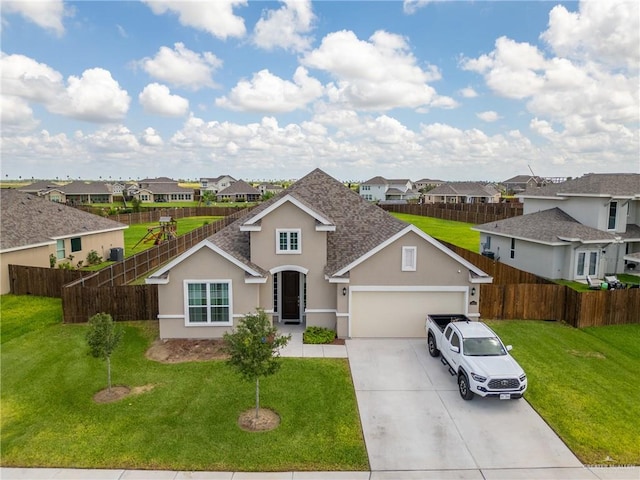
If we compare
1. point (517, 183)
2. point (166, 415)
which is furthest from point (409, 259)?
point (517, 183)

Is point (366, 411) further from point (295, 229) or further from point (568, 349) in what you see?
point (568, 349)

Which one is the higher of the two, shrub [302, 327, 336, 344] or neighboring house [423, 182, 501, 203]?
neighboring house [423, 182, 501, 203]

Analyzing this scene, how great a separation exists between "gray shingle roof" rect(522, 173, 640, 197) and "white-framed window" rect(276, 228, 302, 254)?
22891mm

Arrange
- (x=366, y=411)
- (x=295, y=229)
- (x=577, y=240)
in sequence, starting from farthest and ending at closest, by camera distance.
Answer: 1. (x=577, y=240)
2. (x=295, y=229)
3. (x=366, y=411)

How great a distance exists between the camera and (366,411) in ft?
39.5

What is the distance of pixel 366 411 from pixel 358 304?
6.04 metres

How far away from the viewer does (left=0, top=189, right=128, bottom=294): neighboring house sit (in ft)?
78.8

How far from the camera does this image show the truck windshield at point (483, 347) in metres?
12.9

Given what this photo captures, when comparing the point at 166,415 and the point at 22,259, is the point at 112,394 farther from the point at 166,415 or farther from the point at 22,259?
the point at 22,259

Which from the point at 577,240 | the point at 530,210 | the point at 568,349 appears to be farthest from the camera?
the point at 530,210

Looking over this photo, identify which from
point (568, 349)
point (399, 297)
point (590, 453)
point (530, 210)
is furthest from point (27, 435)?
point (530, 210)

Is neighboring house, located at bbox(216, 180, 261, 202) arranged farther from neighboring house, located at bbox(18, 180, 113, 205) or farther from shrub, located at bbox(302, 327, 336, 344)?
shrub, located at bbox(302, 327, 336, 344)

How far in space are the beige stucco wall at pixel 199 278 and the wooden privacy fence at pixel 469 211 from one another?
152ft

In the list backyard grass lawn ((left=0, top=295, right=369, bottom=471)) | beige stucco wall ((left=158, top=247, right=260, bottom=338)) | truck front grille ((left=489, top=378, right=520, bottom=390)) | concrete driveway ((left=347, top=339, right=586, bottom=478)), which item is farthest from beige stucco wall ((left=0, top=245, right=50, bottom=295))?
truck front grille ((left=489, top=378, right=520, bottom=390))
